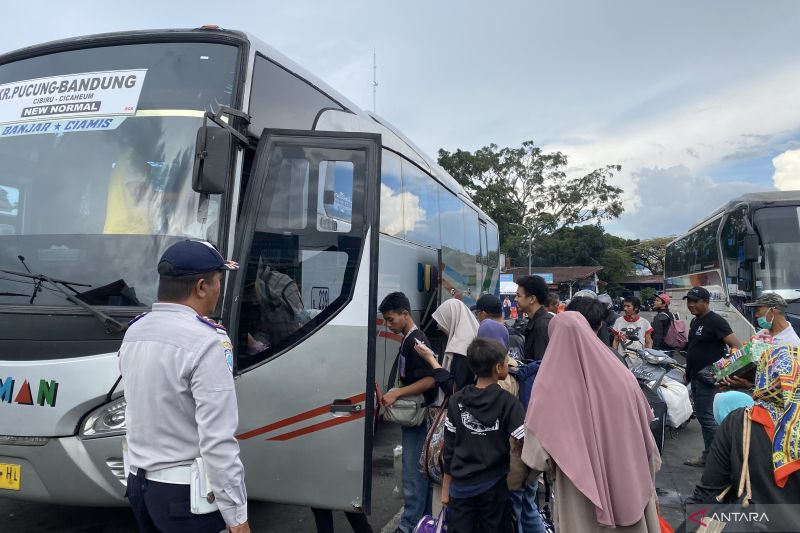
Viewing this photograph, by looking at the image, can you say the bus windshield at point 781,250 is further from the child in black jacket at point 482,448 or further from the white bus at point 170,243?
the white bus at point 170,243

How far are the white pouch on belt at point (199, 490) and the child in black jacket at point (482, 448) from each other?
1.38m

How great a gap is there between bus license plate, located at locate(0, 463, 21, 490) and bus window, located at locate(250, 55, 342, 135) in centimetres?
254

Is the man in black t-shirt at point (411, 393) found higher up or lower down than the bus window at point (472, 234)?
lower down

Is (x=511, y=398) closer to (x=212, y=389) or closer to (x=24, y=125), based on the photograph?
(x=212, y=389)

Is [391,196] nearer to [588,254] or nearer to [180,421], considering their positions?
[180,421]

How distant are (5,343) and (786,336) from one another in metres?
5.87

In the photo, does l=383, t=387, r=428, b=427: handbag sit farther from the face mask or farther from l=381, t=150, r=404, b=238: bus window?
the face mask

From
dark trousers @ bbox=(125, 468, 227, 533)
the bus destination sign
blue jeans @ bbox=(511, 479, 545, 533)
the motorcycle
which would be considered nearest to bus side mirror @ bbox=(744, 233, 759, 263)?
the motorcycle

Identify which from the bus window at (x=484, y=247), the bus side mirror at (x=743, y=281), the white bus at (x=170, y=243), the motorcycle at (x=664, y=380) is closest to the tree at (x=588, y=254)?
the bus window at (x=484, y=247)

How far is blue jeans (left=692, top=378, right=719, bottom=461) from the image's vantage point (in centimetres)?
541

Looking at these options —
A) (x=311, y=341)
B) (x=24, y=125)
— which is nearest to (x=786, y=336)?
(x=311, y=341)

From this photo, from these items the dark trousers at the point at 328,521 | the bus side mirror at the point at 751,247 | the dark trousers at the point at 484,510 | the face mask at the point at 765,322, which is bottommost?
the dark trousers at the point at 328,521

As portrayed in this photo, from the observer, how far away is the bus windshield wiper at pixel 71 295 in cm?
308

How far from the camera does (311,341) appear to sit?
11.4 ft
